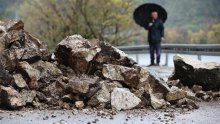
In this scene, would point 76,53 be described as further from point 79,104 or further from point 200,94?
point 200,94

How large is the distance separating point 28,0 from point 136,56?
1627 centimetres

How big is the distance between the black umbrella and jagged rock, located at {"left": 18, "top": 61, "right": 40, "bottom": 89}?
29.6 feet

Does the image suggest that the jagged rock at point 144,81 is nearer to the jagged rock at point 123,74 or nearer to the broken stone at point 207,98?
the jagged rock at point 123,74

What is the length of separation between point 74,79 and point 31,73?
0.95 metres

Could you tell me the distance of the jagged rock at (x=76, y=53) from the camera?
34.4ft

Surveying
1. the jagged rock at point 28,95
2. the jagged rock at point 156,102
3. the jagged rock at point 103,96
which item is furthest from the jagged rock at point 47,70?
the jagged rock at point 156,102

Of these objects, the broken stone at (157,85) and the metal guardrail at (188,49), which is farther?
the metal guardrail at (188,49)

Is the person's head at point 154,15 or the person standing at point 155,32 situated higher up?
the person's head at point 154,15

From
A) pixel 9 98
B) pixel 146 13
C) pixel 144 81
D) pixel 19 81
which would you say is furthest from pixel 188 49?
pixel 9 98

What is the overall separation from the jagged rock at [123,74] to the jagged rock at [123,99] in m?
0.69

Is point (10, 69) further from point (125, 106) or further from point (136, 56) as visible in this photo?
point (136, 56)

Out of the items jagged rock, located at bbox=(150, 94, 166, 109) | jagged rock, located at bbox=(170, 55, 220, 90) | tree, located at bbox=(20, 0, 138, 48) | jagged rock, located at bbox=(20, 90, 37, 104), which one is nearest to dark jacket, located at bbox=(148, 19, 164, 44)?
jagged rock, located at bbox=(170, 55, 220, 90)

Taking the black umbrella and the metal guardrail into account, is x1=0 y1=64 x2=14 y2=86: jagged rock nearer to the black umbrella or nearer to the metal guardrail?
the black umbrella

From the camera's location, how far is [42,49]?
35.8ft
